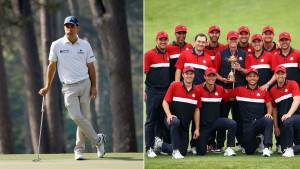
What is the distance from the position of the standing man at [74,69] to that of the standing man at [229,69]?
1.72m

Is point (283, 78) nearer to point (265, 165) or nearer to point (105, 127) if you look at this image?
point (265, 165)

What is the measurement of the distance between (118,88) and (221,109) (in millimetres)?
5106

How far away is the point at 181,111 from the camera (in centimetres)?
744

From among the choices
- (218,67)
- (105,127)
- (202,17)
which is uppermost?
(202,17)

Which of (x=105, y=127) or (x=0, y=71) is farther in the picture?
(x=105, y=127)

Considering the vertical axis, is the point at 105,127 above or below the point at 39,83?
below

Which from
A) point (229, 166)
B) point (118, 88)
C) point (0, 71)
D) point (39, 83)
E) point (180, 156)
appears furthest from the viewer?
point (39, 83)

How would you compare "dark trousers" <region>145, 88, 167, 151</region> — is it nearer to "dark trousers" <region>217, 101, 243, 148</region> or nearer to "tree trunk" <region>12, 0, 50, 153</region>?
"dark trousers" <region>217, 101, 243, 148</region>

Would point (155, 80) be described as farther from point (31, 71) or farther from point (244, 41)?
point (31, 71)

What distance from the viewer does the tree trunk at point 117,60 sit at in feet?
41.4

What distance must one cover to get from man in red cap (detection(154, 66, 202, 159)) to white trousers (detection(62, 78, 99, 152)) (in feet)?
3.06

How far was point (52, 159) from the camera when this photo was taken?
7398 mm

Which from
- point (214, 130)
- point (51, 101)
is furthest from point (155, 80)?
point (51, 101)

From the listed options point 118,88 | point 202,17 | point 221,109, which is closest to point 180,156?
point 221,109
